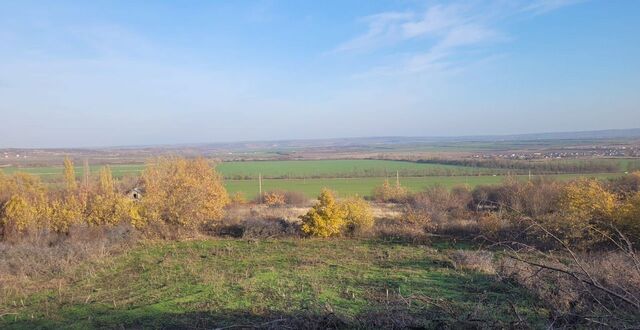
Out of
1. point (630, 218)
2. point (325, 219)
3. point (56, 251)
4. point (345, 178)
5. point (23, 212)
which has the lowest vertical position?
point (345, 178)

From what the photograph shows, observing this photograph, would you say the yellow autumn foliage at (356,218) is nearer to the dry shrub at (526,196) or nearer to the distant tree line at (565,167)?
the dry shrub at (526,196)

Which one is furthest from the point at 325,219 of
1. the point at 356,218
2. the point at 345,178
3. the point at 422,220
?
the point at 345,178

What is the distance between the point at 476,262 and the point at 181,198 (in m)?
14.7

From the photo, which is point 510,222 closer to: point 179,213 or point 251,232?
point 251,232

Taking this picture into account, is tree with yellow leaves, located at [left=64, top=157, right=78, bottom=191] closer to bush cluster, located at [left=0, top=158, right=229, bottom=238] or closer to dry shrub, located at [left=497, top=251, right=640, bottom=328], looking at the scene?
→ bush cluster, located at [left=0, top=158, right=229, bottom=238]

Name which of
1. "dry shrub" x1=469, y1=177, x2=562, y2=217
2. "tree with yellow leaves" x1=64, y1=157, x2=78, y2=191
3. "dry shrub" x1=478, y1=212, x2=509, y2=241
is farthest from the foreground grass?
"tree with yellow leaves" x1=64, y1=157, x2=78, y2=191

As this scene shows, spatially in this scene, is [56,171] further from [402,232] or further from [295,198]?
[402,232]

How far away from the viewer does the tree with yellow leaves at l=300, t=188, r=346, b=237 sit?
21.0m

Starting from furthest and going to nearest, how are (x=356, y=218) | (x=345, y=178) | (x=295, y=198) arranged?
1. (x=345, y=178)
2. (x=295, y=198)
3. (x=356, y=218)

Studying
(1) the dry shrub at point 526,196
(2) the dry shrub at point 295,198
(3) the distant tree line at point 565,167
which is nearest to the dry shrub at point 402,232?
(1) the dry shrub at point 526,196

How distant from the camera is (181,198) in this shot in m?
21.8

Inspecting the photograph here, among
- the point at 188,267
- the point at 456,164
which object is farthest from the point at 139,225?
the point at 456,164

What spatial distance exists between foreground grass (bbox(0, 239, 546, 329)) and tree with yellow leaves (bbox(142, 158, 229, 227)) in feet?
13.9

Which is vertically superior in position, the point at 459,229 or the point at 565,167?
the point at 565,167
